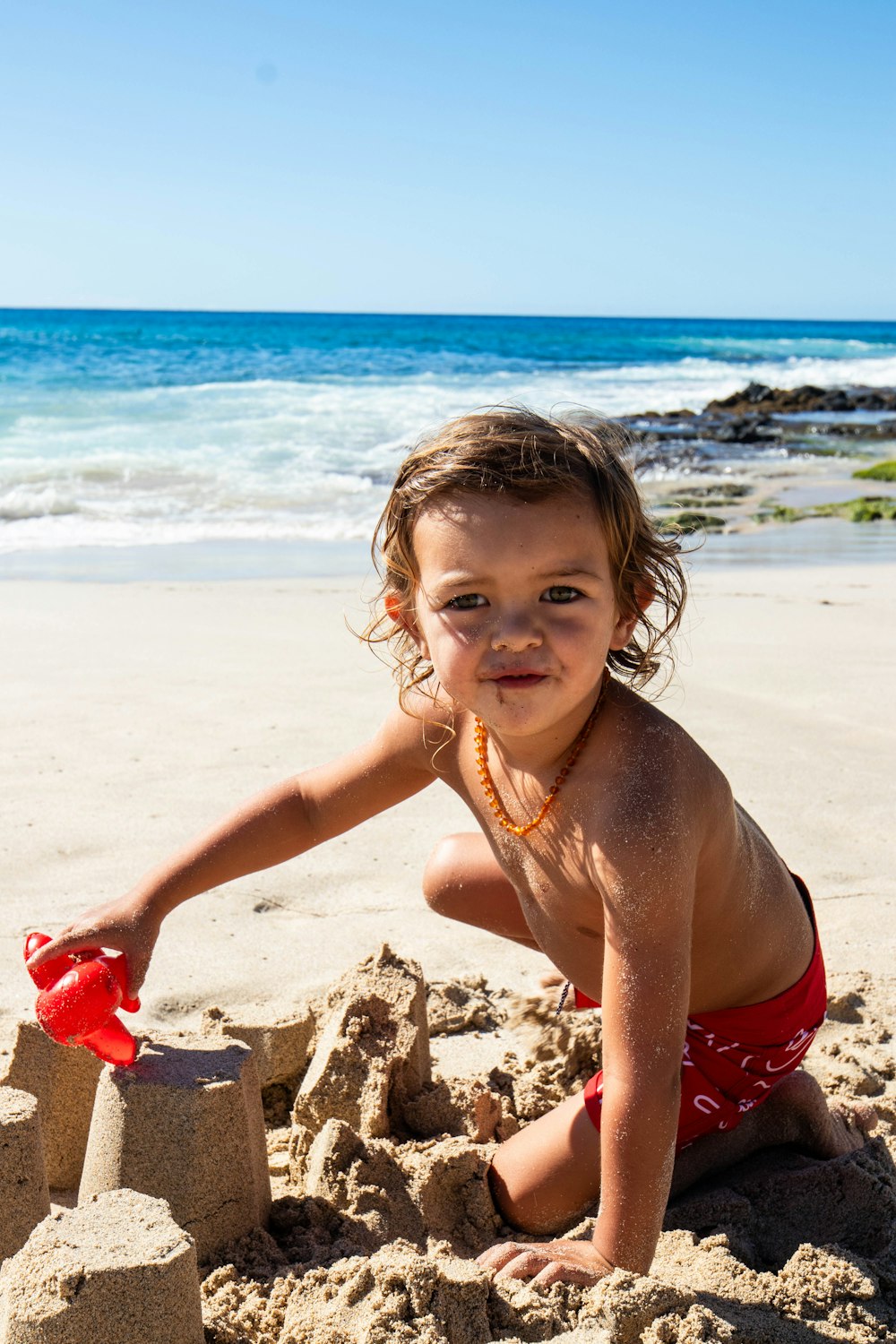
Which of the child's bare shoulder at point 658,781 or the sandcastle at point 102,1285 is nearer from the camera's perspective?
the sandcastle at point 102,1285

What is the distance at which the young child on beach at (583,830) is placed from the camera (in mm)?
1701

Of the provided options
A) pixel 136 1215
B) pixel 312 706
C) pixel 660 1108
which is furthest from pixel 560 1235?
pixel 312 706

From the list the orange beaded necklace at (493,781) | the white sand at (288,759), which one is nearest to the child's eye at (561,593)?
the orange beaded necklace at (493,781)

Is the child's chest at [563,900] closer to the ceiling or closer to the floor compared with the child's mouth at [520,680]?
closer to the floor

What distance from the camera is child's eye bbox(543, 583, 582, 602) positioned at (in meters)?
1.76

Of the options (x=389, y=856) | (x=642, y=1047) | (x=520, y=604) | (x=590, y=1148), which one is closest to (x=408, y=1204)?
(x=590, y=1148)

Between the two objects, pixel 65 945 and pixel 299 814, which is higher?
pixel 299 814

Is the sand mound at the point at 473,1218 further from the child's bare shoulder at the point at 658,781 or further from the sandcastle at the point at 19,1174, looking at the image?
the child's bare shoulder at the point at 658,781

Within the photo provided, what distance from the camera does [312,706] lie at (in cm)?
449

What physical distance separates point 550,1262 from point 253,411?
1888 cm

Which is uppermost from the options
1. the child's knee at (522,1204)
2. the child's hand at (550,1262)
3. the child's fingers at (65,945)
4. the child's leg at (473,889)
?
the child's fingers at (65,945)

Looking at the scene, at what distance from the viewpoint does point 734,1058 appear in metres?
2.13

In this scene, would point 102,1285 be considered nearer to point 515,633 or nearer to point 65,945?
point 65,945

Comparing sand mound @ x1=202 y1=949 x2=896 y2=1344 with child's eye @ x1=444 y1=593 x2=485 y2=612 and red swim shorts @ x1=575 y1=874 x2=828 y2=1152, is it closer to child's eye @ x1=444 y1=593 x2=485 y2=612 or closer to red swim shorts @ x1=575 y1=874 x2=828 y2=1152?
red swim shorts @ x1=575 y1=874 x2=828 y2=1152
